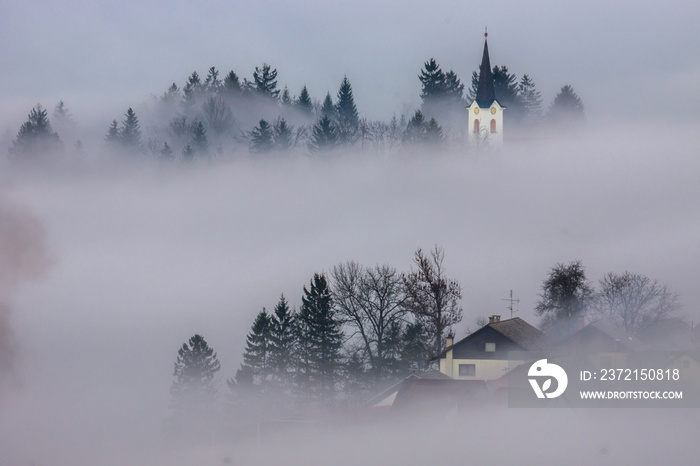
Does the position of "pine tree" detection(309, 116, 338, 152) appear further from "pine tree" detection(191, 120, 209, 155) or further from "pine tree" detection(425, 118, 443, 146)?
"pine tree" detection(425, 118, 443, 146)

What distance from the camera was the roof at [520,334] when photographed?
88.2 m

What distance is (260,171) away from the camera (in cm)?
14438

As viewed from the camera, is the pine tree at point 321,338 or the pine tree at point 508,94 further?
the pine tree at point 508,94

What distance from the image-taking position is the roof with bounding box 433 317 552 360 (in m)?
88.2

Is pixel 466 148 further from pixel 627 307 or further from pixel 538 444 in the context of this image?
pixel 538 444

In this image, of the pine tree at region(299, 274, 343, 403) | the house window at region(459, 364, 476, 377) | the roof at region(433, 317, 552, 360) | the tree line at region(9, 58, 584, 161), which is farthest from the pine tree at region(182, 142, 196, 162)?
the house window at region(459, 364, 476, 377)

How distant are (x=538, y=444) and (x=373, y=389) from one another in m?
26.5

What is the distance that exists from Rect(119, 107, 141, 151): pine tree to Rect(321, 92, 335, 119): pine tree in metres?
25.5

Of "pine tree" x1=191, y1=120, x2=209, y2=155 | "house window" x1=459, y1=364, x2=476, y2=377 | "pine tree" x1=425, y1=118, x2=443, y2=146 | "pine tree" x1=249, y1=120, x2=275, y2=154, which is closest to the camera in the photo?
"house window" x1=459, y1=364, x2=476, y2=377

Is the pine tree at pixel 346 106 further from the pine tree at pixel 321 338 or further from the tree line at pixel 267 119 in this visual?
the pine tree at pixel 321 338

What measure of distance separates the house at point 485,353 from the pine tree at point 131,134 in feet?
251

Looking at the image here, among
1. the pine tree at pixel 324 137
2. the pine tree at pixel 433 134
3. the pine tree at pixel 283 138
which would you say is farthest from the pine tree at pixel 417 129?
the pine tree at pixel 283 138

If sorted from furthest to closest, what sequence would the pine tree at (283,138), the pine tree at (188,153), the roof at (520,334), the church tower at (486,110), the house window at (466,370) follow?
the church tower at (486,110) → the pine tree at (188,153) → the pine tree at (283,138) → the roof at (520,334) → the house window at (466,370)

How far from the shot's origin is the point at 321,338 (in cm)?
9438
